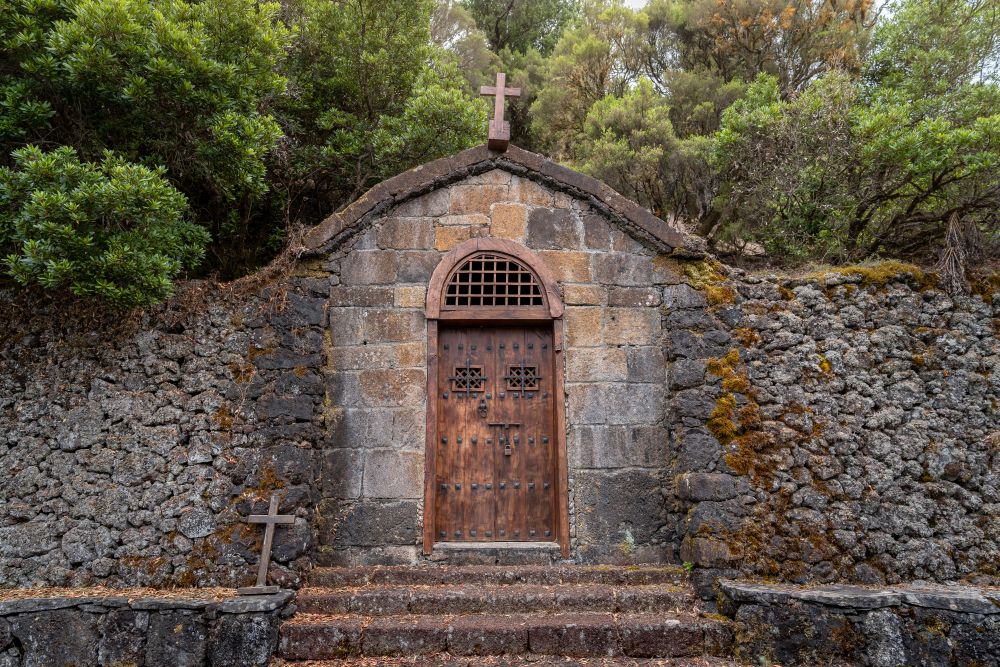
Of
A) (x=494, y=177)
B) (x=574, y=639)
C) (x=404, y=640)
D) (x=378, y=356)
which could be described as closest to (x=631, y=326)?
(x=494, y=177)

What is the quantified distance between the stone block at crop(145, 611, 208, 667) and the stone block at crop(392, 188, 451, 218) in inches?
170

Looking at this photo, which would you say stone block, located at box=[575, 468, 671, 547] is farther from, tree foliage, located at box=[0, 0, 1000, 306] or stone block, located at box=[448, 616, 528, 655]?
tree foliage, located at box=[0, 0, 1000, 306]

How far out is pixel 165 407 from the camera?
6.25 m

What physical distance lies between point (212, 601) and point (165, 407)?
1.94 m

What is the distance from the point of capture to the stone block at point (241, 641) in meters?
5.20

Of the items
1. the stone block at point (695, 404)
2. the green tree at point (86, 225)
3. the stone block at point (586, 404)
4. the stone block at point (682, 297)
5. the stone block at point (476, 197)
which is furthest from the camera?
the stone block at point (476, 197)

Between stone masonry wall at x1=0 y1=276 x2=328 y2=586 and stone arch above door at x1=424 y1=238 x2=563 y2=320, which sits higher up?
stone arch above door at x1=424 y1=238 x2=563 y2=320

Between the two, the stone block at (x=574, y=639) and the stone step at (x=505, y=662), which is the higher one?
the stone block at (x=574, y=639)

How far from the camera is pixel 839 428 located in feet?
20.8

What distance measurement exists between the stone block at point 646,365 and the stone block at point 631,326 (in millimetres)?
97

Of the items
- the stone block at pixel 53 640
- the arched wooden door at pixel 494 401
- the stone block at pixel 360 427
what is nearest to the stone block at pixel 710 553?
the arched wooden door at pixel 494 401

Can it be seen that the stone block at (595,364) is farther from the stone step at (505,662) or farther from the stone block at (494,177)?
the stone step at (505,662)

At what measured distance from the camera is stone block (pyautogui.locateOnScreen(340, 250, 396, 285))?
6.98 metres

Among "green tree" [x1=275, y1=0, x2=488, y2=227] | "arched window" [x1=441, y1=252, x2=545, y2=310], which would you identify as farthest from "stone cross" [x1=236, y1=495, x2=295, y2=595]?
"green tree" [x1=275, y1=0, x2=488, y2=227]
